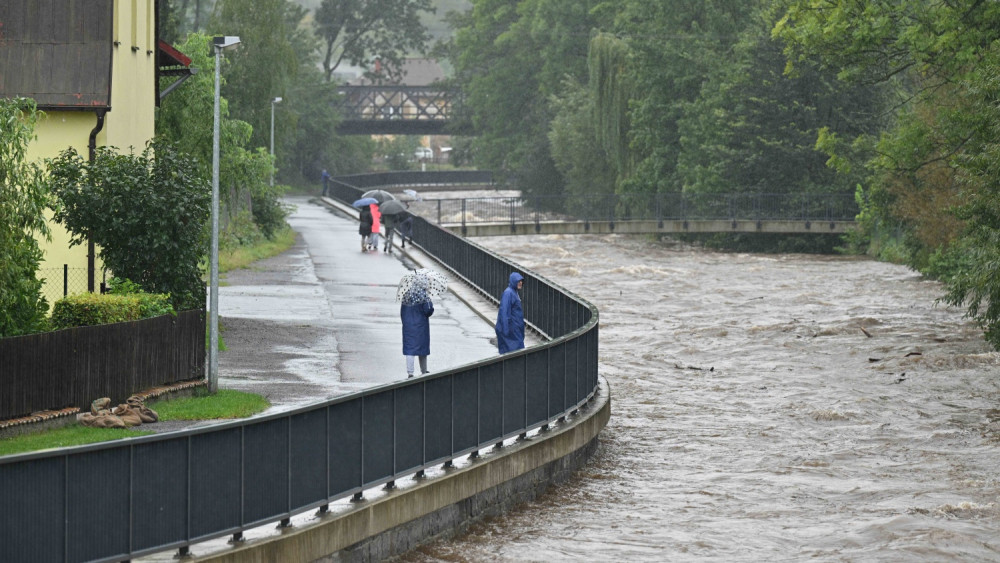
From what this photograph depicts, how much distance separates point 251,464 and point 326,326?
58.1 feet

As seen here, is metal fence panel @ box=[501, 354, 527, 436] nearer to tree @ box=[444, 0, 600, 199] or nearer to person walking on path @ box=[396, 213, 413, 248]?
person walking on path @ box=[396, 213, 413, 248]

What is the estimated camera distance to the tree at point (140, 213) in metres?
22.1

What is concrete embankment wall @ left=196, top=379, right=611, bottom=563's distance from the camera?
40.1ft

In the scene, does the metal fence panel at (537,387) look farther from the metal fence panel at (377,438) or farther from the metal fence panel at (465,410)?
the metal fence panel at (377,438)

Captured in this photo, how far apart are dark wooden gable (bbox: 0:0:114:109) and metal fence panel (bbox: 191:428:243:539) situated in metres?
14.9

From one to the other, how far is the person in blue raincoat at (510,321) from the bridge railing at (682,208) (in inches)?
1665

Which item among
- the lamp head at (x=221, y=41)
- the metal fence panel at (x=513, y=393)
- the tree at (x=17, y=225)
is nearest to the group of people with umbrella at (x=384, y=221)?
the lamp head at (x=221, y=41)

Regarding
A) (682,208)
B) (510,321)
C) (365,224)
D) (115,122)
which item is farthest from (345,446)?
(682,208)

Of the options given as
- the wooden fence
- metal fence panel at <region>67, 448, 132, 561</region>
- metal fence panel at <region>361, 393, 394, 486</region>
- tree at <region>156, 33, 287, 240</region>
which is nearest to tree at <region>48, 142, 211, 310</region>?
the wooden fence

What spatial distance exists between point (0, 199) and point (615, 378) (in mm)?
13902

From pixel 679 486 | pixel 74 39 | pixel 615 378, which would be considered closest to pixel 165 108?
pixel 74 39

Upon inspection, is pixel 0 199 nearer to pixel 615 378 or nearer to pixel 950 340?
pixel 615 378

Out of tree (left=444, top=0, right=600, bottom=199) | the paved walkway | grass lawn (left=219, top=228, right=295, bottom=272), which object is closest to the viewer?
the paved walkway

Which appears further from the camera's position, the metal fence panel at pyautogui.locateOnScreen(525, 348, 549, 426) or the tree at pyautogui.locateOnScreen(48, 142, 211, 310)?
the tree at pyautogui.locateOnScreen(48, 142, 211, 310)
